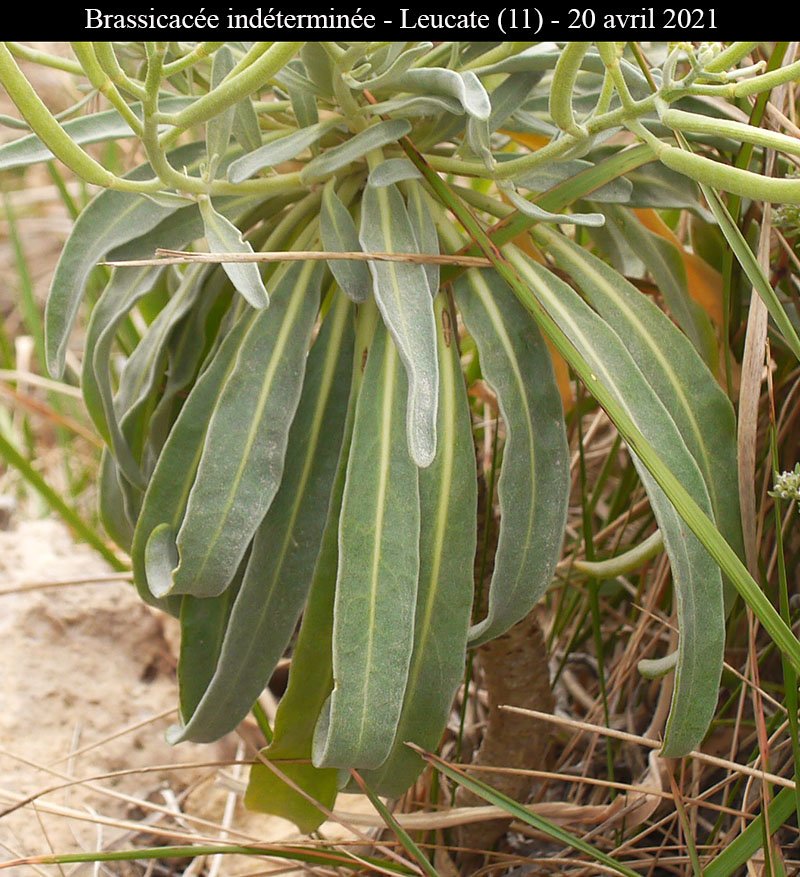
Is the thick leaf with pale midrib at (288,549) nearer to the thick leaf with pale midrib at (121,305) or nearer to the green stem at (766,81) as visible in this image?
the thick leaf with pale midrib at (121,305)

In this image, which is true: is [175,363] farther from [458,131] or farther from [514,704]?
[514,704]

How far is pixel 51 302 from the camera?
2.69 feet

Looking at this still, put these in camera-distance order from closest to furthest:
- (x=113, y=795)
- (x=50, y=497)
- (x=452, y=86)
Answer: (x=452, y=86)
(x=113, y=795)
(x=50, y=497)

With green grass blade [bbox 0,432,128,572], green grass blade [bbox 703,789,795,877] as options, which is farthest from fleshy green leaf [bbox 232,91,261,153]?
green grass blade [bbox 0,432,128,572]

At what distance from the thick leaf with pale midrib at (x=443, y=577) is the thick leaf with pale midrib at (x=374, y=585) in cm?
4

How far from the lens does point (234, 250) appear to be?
0.68 m

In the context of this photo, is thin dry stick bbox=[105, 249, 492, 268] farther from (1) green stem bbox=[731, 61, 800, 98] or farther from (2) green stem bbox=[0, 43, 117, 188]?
(1) green stem bbox=[731, 61, 800, 98]

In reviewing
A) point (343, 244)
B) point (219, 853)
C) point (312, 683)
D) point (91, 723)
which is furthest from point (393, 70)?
point (91, 723)

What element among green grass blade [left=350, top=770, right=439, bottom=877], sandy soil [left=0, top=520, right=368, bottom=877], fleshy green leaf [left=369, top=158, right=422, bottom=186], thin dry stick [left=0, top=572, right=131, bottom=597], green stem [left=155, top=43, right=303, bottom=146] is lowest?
sandy soil [left=0, top=520, right=368, bottom=877]

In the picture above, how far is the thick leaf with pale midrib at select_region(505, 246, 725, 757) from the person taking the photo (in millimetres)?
681

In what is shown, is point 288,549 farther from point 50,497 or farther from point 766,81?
point 50,497

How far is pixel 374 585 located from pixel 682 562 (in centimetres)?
22

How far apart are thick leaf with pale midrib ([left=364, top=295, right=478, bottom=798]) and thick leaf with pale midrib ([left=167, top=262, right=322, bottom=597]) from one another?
0.42 feet

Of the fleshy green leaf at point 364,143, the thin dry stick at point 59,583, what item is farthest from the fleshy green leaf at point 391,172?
the thin dry stick at point 59,583
